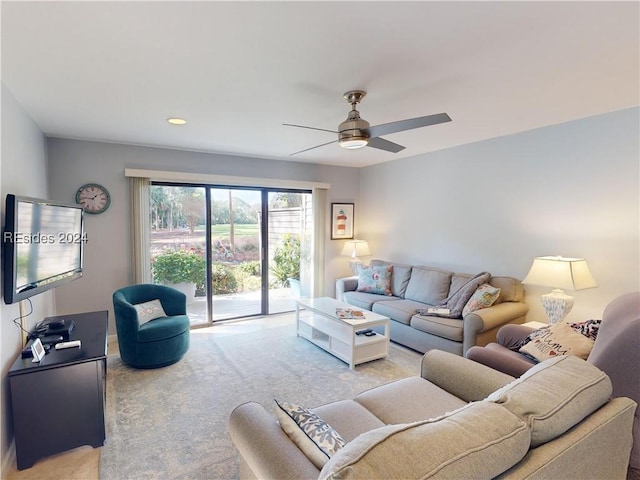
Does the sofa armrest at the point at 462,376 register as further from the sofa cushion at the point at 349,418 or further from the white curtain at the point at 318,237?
the white curtain at the point at 318,237

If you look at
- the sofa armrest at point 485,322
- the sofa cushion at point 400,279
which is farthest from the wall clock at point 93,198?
the sofa armrest at point 485,322

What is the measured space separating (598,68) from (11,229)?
3.85m

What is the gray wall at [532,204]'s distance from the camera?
2.95 meters

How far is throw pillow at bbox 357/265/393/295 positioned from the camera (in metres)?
4.80

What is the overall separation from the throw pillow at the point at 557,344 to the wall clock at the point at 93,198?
4.58 meters

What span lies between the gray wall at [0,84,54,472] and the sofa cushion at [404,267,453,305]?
4.05m

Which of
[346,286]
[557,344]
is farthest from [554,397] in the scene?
[346,286]

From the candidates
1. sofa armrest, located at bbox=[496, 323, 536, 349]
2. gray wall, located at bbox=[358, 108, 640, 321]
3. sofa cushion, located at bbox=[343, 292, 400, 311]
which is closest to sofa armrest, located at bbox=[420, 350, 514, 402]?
sofa armrest, located at bbox=[496, 323, 536, 349]

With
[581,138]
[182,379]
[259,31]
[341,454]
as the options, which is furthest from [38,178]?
[581,138]

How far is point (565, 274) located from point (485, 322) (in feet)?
2.69

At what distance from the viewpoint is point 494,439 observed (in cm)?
97

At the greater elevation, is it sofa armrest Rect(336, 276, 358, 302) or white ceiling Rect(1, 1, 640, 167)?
white ceiling Rect(1, 1, 640, 167)

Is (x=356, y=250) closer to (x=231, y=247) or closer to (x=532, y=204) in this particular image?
(x=231, y=247)

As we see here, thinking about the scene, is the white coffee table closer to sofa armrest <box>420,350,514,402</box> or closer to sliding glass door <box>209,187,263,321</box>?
sofa armrest <box>420,350,514,402</box>
